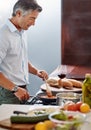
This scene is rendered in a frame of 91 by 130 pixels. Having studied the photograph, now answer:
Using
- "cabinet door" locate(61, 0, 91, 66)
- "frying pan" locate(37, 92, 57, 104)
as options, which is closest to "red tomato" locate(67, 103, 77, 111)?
"frying pan" locate(37, 92, 57, 104)

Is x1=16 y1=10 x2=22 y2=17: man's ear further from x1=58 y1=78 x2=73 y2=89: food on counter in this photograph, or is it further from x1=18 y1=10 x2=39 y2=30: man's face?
x1=58 y1=78 x2=73 y2=89: food on counter

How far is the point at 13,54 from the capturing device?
2533mm

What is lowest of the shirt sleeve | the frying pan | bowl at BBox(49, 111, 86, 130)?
the frying pan

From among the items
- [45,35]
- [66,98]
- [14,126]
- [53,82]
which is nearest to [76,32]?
[45,35]

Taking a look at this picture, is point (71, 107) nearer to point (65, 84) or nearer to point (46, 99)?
point (46, 99)

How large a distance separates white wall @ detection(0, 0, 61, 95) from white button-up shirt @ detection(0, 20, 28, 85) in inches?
65.2

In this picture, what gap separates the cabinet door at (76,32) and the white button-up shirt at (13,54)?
165 cm

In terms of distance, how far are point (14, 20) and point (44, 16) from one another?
1.78 m

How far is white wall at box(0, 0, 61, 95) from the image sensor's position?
4.27 m

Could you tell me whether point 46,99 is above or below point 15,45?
below

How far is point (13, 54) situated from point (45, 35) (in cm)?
184

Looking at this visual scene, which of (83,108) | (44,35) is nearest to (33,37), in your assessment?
(44,35)

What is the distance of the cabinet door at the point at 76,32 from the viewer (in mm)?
4168

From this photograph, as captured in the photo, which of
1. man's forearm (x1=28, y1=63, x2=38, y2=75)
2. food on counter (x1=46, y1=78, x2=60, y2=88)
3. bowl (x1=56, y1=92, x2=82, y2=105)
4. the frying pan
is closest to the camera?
bowl (x1=56, y1=92, x2=82, y2=105)
